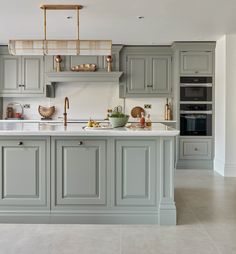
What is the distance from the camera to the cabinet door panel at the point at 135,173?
373 centimetres

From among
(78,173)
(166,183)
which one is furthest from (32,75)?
(166,183)

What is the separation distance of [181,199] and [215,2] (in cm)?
242

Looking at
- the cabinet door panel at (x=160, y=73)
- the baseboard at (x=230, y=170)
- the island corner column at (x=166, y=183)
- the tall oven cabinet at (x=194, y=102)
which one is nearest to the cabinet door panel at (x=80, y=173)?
the island corner column at (x=166, y=183)

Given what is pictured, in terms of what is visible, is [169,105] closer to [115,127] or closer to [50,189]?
[115,127]

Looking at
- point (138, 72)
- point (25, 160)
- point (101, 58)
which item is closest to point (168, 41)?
point (138, 72)

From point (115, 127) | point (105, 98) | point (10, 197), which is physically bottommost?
point (10, 197)

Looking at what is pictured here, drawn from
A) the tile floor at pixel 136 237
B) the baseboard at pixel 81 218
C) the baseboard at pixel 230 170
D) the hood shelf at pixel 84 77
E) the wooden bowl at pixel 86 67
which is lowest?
the tile floor at pixel 136 237

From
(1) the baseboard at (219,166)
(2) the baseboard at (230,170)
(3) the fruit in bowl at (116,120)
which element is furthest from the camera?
(1) the baseboard at (219,166)

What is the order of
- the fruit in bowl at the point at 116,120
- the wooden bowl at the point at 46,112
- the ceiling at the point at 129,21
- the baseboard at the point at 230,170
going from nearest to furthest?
the fruit in bowl at the point at 116,120 < the ceiling at the point at 129,21 < the baseboard at the point at 230,170 < the wooden bowl at the point at 46,112

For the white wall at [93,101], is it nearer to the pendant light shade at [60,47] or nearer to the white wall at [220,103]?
the white wall at [220,103]

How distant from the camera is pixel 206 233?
3.51m

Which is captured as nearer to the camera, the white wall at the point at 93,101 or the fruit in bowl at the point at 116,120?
A: the fruit in bowl at the point at 116,120

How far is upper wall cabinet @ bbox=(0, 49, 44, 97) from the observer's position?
24.4 ft

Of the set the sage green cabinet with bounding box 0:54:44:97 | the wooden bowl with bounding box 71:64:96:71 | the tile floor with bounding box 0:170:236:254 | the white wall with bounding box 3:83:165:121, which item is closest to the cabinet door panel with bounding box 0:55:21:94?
the sage green cabinet with bounding box 0:54:44:97
